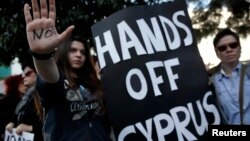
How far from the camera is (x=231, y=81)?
3.23 m

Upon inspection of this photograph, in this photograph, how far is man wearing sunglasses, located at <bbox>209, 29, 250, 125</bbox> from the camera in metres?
3.10

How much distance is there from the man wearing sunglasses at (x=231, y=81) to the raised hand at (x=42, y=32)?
1371mm

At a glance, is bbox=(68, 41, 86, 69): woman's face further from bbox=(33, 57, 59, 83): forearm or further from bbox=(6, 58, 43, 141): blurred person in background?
bbox=(6, 58, 43, 141): blurred person in background

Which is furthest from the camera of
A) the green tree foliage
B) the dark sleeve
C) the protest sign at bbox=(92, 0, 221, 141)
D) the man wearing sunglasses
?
the green tree foliage

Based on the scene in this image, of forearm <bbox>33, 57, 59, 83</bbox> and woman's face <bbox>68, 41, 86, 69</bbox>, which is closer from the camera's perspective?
forearm <bbox>33, 57, 59, 83</bbox>

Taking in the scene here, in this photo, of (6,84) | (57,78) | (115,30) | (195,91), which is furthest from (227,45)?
(6,84)

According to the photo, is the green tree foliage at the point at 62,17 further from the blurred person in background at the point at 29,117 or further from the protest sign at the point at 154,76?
the protest sign at the point at 154,76

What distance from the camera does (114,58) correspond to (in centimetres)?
266

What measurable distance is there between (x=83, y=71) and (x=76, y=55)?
110 millimetres

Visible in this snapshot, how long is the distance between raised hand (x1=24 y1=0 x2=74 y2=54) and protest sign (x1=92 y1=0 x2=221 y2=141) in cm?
60

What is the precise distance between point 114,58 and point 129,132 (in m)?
0.42

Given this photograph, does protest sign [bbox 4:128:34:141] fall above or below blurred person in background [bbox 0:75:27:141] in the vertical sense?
below

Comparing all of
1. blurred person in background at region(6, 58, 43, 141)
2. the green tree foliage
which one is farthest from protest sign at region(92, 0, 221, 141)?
the green tree foliage

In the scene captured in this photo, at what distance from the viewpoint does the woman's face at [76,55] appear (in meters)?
2.74
